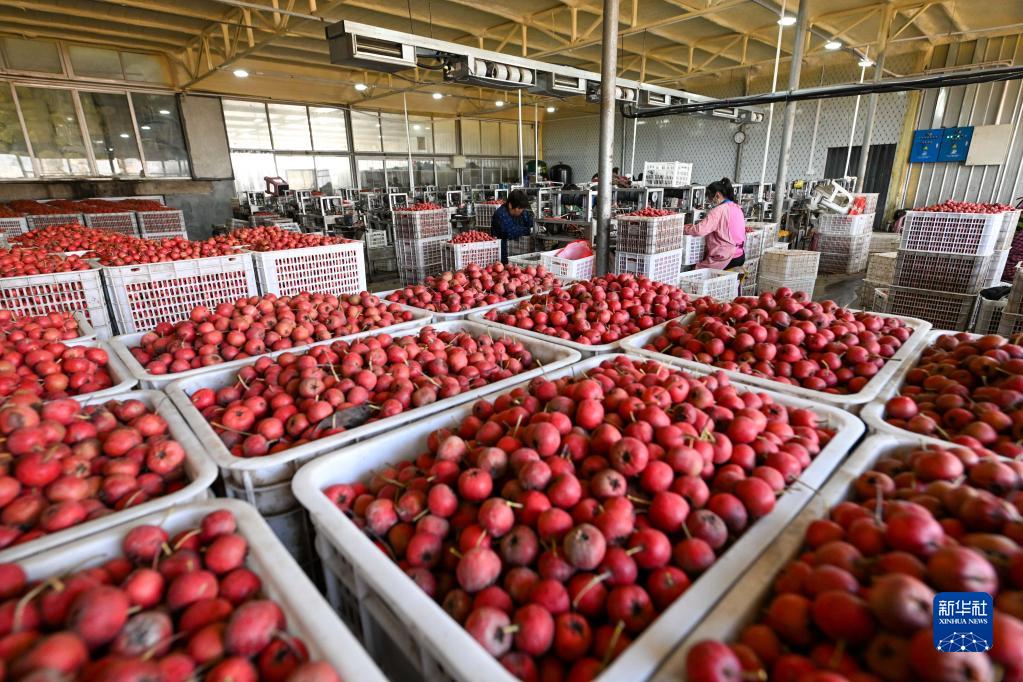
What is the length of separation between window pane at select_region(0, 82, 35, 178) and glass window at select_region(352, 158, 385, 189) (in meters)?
7.55

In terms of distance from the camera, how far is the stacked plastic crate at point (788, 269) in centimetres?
562

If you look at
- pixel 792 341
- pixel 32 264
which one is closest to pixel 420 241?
pixel 32 264

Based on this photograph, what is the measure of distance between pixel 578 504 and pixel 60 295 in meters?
3.73

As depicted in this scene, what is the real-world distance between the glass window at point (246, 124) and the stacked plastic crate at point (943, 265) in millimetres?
14363

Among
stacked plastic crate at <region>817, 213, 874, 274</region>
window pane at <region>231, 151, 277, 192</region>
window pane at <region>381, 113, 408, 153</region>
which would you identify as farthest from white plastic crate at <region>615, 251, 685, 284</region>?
window pane at <region>381, 113, 408, 153</region>

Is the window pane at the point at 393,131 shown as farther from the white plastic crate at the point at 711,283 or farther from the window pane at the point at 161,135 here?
the white plastic crate at the point at 711,283

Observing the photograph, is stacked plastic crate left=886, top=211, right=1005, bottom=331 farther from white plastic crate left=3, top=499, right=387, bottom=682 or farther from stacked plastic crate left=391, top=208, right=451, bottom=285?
white plastic crate left=3, top=499, right=387, bottom=682

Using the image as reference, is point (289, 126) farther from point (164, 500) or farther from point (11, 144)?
point (164, 500)

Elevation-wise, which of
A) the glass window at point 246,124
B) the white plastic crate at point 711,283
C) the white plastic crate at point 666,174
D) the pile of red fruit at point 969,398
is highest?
the glass window at point 246,124

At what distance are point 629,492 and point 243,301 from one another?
2272 millimetres

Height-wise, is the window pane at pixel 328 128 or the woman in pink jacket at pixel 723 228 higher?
the window pane at pixel 328 128

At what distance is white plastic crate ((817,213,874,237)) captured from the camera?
8234 millimetres

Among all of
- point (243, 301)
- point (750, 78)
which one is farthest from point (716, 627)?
point (750, 78)

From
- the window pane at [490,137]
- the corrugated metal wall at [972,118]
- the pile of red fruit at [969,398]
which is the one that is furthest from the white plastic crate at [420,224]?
the window pane at [490,137]
